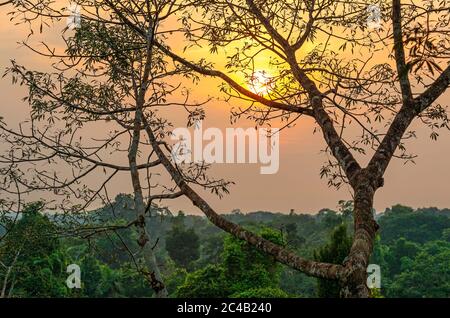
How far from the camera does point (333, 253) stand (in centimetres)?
2203

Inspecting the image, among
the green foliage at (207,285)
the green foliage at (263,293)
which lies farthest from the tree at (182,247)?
the green foliage at (263,293)

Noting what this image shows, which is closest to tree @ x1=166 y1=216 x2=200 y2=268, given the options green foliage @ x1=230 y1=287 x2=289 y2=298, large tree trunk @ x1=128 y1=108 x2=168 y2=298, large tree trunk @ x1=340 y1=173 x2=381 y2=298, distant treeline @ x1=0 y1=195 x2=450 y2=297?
distant treeline @ x1=0 y1=195 x2=450 y2=297

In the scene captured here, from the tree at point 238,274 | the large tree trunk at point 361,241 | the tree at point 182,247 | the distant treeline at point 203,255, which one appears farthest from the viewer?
the tree at point 182,247

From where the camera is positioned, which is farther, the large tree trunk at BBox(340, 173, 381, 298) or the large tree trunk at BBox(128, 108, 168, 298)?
the large tree trunk at BBox(128, 108, 168, 298)

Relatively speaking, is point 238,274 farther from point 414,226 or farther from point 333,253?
point 414,226

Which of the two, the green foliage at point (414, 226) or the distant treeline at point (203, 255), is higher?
the green foliage at point (414, 226)

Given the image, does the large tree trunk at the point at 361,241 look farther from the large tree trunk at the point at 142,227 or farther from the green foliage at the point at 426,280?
the green foliage at the point at 426,280

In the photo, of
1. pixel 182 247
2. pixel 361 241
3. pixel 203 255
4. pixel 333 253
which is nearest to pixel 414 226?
pixel 203 255

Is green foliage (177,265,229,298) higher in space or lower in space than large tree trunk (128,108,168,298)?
lower

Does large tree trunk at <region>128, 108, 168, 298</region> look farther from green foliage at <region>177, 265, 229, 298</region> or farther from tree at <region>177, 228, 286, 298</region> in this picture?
→ green foliage at <region>177, 265, 229, 298</region>

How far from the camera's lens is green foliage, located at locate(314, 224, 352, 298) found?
70.4 feet

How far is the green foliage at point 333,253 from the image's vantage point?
21.5 m

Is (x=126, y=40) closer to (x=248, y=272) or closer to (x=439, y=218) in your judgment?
(x=248, y=272)
